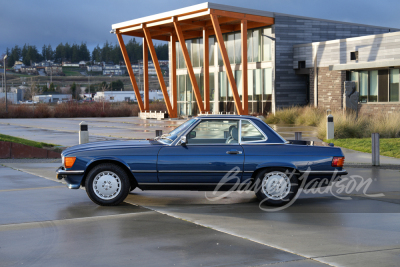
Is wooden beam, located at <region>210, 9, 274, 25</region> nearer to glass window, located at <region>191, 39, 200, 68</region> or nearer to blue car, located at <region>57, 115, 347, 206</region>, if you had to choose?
glass window, located at <region>191, 39, 200, 68</region>

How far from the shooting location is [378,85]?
1280 inches

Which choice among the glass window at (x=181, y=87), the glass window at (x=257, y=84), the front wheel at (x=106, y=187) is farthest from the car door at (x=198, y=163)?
the glass window at (x=181, y=87)

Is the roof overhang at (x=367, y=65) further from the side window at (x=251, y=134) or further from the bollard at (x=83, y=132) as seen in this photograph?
the side window at (x=251, y=134)

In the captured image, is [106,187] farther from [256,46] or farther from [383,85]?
[256,46]

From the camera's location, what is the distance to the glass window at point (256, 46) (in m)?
41.9

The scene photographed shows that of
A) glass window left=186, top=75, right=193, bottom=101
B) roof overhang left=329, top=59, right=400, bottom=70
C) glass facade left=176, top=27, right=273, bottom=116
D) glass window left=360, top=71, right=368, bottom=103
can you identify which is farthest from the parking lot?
glass window left=186, top=75, right=193, bottom=101

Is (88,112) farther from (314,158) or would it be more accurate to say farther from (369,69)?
(314,158)

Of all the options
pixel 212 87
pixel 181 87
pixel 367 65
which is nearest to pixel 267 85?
pixel 212 87

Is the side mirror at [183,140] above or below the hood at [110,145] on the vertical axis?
above

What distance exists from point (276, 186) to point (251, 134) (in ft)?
3.02

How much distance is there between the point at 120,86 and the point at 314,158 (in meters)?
154

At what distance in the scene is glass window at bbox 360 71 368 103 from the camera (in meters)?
33.3

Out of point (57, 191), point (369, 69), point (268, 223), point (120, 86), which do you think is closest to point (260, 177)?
point (268, 223)

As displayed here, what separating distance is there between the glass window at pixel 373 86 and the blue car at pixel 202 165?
85.5ft
